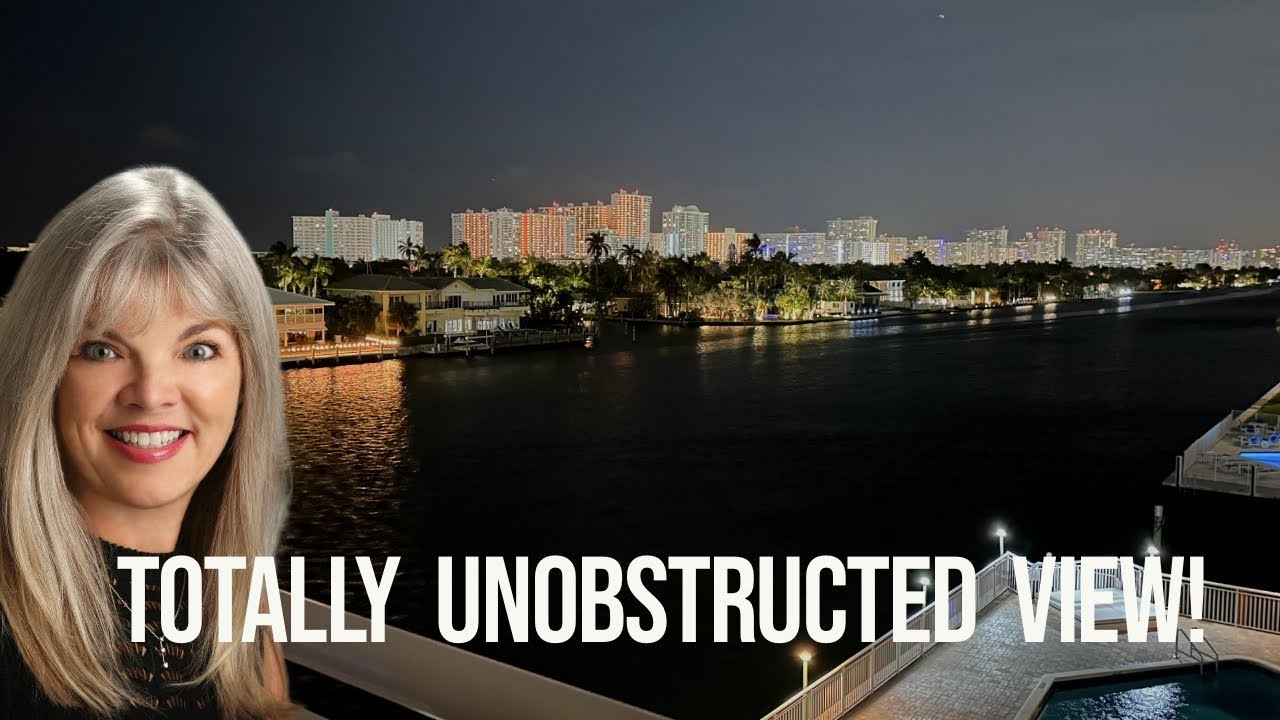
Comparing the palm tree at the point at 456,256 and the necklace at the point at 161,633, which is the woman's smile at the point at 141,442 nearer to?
the necklace at the point at 161,633

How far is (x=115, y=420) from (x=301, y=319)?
48.6 m

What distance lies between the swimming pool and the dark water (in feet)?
11.2

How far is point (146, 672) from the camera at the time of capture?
112cm

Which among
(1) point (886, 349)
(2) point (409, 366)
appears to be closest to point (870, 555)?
(2) point (409, 366)

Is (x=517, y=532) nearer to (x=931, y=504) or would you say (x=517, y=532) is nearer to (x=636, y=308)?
(x=931, y=504)

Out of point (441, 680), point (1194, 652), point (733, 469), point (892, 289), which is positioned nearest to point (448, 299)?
point (733, 469)

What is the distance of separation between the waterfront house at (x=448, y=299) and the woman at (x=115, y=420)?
175ft

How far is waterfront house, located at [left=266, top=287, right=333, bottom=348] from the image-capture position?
149 feet

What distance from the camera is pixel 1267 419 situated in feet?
74.1

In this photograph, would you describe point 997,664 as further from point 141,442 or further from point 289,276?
point 289,276

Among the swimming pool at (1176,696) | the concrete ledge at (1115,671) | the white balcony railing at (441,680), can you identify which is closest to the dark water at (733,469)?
the concrete ledge at (1115,671)

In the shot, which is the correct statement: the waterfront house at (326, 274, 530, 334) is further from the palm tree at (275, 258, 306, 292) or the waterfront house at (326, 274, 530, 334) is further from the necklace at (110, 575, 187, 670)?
the necklace at (110, 575, 187, 670)

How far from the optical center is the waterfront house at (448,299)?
178 feet

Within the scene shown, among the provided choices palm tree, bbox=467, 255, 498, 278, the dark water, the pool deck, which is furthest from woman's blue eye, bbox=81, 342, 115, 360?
palm tree, bbox=467, 255, 498, 278
